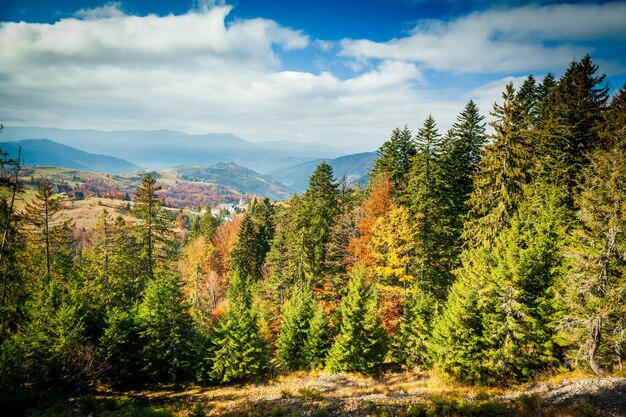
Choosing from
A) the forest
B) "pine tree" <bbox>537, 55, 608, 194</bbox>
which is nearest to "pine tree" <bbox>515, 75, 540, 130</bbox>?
the forest

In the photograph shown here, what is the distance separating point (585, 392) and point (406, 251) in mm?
15939

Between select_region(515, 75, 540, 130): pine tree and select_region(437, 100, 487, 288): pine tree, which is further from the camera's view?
select_region(515, 75, 540, 130): pine tree

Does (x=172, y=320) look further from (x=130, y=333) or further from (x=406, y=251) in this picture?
(x=406, y=251)

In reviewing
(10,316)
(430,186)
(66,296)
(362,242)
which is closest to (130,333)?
(66,296)

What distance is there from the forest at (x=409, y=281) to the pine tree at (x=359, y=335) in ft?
0.38

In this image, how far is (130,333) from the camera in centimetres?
2803

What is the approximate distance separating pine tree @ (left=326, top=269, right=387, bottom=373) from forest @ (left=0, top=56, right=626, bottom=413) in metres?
0.12

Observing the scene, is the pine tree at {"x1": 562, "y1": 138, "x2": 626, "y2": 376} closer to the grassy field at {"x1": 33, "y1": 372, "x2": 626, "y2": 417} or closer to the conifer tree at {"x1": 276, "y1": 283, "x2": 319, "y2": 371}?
the grassy field at {"x1": 33, "y1": 372, "x2": 626, "y2": 417}

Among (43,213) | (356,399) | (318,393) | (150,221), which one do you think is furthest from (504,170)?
(43,213)

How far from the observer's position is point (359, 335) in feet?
84.6

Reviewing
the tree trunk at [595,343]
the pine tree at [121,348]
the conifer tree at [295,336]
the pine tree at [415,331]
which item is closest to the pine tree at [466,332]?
the pine tree at [415,331]

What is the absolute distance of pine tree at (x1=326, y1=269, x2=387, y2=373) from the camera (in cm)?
2547

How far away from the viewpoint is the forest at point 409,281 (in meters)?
19.1

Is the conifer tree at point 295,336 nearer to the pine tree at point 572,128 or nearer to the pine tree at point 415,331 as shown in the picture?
the pine tree at point 415,331
